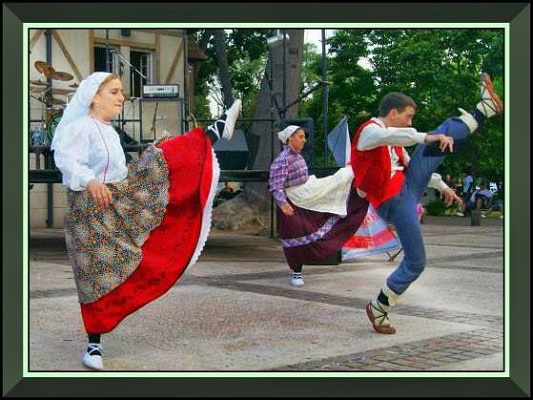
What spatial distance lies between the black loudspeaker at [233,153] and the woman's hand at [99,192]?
8112 mm

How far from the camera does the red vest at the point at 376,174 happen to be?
5.43 meters

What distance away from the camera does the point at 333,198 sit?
827 cm

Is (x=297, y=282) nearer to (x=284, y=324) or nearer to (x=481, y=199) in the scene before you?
(x=284, y=324)

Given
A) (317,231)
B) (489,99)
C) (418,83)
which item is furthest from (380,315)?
(418,83)

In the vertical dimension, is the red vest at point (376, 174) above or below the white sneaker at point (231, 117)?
below

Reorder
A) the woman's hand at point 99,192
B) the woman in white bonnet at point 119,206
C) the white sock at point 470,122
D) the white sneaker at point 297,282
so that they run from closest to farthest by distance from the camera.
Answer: the woman's hand at point 99,192
the woman in white bonnet at point 119,206
the white sock at point 470,122
the white sneaker at point 297,282

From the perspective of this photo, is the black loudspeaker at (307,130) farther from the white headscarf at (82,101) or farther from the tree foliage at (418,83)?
the white headscarf at (82,101)

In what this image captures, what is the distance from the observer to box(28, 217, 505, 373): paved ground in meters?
4.83

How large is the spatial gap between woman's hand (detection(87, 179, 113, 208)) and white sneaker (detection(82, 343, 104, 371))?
2.83ft

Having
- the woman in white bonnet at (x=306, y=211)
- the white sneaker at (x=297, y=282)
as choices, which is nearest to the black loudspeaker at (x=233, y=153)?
the woman in white bonnet at (x=306, y=211)

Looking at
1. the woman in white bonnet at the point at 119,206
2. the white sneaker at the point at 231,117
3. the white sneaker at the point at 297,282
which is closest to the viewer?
the woman in white bonnet at the point at 119,206

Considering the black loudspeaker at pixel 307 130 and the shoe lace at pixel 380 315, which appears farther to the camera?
the black loudspeaker at pixel 307 130
